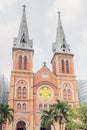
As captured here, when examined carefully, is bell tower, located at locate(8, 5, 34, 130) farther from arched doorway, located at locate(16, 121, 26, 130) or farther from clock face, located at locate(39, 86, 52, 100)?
clock face, located at locate(39, 86, 52, 100)

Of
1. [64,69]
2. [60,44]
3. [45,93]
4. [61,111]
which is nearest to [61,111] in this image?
[61,111]

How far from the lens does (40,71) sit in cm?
5978

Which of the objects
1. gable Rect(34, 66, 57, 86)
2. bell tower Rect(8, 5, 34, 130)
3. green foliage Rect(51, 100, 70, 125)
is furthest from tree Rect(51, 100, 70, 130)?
gable Rect(34, 66, 57, 86)

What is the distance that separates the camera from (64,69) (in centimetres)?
6141

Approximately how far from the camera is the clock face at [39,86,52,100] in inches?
2224

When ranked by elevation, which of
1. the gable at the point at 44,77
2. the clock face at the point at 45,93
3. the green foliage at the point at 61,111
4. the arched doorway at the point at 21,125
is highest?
the gable at the point at 44,77

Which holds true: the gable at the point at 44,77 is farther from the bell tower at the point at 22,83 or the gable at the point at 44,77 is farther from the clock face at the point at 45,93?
the clock face at the point at 45,93

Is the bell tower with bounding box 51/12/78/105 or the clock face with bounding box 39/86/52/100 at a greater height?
the bell tower with bounding box 51/12/78/105

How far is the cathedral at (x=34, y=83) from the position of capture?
53.3 meters

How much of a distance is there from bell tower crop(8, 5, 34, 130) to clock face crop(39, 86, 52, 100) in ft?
8.88

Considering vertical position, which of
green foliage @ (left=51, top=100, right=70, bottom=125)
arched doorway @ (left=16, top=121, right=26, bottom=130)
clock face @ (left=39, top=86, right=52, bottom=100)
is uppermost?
clock face @ (left=39, top=86, right=52, bottom=100)

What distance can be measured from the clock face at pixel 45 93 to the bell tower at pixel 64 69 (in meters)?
2.78

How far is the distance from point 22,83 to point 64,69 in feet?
40.4

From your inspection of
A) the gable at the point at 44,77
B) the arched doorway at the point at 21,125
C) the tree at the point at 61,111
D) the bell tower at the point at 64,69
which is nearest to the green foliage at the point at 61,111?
the tree at the point at 61,111
